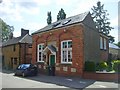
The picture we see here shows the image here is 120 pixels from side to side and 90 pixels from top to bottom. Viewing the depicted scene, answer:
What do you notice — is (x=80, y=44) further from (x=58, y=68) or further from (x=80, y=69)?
(x=58, y=68)

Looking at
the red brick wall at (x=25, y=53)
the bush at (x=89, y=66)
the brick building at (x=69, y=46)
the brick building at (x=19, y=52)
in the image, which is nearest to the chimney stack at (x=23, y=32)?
the brick building at (x=19, y=52)

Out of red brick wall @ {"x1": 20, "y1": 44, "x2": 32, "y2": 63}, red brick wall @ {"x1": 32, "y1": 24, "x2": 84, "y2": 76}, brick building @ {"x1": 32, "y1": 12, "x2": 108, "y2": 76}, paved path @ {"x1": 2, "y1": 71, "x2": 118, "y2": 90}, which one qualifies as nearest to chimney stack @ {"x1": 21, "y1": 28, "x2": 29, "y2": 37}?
red brick wall @ {"x1": 20, "y1": 44, "x2": 32, "y2": 63}

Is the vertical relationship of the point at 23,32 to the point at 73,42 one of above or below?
above

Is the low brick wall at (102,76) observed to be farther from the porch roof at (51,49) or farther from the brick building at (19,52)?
the brick building at (19,52)

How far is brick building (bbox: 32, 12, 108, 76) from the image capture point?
21875 millimetres

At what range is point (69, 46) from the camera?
23234 millimetres

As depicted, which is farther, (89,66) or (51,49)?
(51,49)

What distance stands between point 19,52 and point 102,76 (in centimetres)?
2005

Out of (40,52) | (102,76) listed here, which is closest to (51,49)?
(40,52)

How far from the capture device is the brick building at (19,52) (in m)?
35.9

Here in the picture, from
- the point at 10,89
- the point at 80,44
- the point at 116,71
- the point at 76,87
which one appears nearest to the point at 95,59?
the point at 80,44

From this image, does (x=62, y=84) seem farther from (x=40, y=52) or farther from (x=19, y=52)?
(x=19, y=52)

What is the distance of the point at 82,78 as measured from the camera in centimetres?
2084

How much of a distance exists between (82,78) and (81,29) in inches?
203
